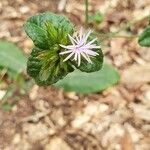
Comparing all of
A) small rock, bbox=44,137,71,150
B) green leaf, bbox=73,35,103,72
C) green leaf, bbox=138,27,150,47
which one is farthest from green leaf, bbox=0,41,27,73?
green leaf, bbox=73,35,103,72

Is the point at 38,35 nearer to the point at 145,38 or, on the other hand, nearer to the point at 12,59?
the point at 145,38

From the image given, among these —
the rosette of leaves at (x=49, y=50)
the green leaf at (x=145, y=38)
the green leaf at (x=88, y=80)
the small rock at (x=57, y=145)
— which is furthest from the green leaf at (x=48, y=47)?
the small rock at (x=57, y=145)

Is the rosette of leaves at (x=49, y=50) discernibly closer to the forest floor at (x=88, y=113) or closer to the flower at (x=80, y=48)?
the flower at (x=80, y=48)

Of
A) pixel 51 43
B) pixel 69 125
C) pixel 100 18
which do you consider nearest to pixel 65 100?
pixel 69 125

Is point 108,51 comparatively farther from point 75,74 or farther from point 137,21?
point 75,74

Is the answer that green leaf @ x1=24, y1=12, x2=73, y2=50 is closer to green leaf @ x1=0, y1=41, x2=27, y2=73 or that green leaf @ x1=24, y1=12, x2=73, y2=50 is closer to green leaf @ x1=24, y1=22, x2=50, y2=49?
green leaf @ x1=24, y1=22, x2=50, y2=49

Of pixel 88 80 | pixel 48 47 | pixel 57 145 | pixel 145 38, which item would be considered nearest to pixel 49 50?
pixel 48 47

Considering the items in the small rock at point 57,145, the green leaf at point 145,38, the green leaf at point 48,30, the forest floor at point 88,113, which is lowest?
the small rock at point 57,145
